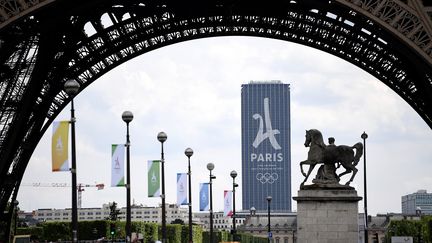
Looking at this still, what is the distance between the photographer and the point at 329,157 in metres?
50.5

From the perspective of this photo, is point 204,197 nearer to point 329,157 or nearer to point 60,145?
point 329,157

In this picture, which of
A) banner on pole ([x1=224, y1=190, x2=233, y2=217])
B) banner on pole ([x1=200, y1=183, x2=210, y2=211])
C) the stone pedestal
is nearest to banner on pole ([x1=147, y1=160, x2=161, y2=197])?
the stone pedestal

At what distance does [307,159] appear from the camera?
50.8 m

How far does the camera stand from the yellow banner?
39.9 meters

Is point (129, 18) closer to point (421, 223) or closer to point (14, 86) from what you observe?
point (14, 86)

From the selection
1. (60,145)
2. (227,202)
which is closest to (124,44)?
(227,202)

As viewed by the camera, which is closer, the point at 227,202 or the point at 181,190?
the point at 181,190

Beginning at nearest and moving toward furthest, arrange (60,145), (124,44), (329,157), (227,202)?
(60,145) < (329,157) < (124,44) < (227,202)

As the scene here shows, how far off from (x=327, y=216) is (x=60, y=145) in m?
15.7

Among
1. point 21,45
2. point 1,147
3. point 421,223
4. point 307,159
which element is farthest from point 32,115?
point 421,223

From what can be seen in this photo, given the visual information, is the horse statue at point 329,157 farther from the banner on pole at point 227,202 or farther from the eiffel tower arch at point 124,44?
the banner on pole at point 227,202

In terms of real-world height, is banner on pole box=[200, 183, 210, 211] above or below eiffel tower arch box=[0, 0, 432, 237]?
below

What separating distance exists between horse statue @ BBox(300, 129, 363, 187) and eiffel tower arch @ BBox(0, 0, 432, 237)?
13340 millimetres

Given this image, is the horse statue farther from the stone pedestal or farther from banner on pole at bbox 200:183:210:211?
banner on pole at bbox 200:183:210:211
